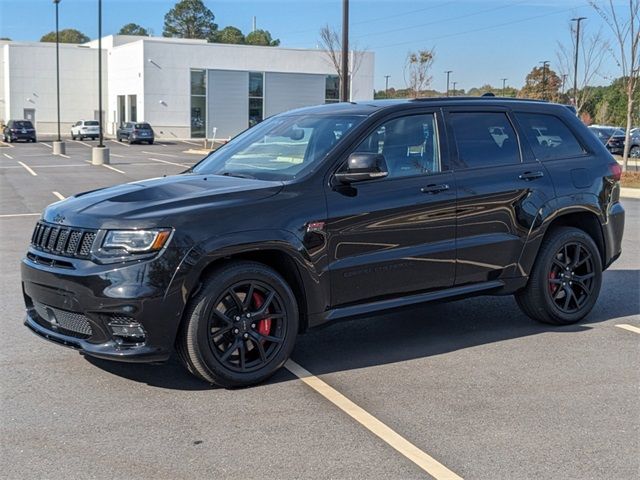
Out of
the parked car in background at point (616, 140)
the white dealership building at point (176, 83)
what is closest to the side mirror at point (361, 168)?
the parked car in background at point (616, 140)

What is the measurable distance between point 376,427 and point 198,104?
62.2 metres

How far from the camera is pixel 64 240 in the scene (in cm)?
470

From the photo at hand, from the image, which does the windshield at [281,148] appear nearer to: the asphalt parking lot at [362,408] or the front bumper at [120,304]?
the front bumper at [120,304]

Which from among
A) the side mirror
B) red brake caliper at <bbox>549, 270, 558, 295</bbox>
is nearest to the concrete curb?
red brake caliper at <bbox>549, 270, 558, 295</bbox>

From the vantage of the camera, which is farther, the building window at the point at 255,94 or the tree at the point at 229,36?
the tree at the point at 229,36

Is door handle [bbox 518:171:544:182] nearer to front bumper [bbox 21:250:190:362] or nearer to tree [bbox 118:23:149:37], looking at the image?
front bumper [bbox 21:250:190:362]

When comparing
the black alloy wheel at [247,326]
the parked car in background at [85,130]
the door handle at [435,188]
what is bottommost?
the black alloy wheel at [247,326]

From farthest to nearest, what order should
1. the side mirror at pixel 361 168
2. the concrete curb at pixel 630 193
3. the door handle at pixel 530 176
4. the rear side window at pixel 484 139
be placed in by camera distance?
1. the concrete curb at pixel 630 193
2. the door handle at pixel 530 176
3. the rear side window at pixel 484 139
4. the side mirror at pixel 361 168

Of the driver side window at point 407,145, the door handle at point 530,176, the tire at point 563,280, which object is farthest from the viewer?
the tire at point 563,280

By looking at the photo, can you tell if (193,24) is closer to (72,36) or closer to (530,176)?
(72,36)

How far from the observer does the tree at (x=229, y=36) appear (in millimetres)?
121312

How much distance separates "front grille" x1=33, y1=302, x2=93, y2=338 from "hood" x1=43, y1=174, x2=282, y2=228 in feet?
1.84

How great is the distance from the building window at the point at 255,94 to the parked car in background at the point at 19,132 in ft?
61.1

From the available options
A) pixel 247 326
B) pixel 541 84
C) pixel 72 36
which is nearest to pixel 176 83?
pixel 541 84
